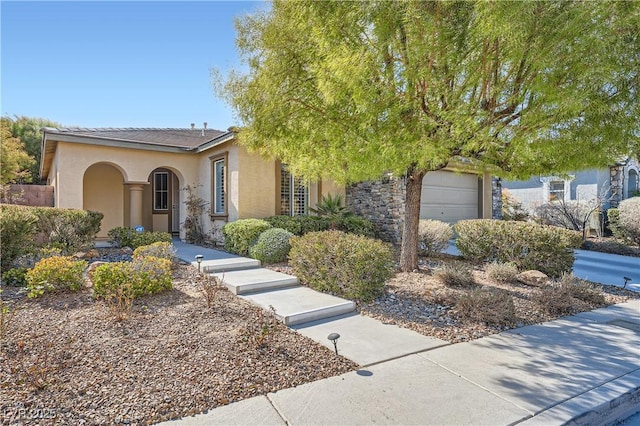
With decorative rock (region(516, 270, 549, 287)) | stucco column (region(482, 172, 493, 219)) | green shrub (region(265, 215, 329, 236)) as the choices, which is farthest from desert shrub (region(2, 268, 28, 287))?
stucco column (region(482, 172, 493, 219))

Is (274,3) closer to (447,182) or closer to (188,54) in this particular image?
(188,54)

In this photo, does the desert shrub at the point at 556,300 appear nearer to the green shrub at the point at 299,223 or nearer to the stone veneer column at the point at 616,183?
the green shrub at the point at 299,223

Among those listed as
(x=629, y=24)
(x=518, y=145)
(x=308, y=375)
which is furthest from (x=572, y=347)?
(x=629, y=24)

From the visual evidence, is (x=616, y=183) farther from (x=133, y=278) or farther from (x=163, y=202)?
(x=163, y=202)

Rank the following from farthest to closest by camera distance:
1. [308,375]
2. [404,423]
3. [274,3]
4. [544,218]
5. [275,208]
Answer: [544,218], [275,208], [274,3], [308,375], [404,423]

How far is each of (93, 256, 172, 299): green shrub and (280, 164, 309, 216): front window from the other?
20.5ft

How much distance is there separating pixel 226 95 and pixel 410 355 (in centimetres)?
632

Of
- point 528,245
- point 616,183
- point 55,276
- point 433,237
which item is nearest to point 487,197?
point 616,183

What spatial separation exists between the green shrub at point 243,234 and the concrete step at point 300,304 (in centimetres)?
336

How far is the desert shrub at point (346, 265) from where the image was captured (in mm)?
5848

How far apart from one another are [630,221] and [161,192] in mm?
18867

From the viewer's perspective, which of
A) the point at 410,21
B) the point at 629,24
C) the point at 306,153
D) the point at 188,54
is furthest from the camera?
the point at 188,54

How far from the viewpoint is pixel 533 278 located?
7141mm

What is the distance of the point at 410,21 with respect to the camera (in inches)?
188
